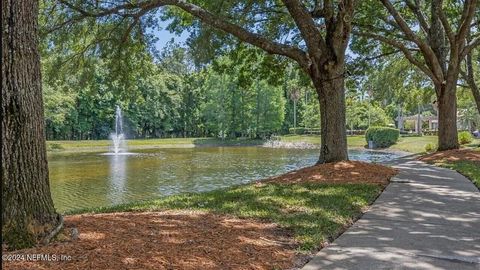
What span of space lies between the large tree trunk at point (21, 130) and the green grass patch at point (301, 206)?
2.35m

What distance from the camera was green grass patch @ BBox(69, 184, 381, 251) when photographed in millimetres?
4668

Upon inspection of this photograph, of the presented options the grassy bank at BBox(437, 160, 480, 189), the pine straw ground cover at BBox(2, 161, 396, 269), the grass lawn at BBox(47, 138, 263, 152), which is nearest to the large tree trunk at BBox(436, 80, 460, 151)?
the grassy bank at BBox(437, 160, 480, 189)

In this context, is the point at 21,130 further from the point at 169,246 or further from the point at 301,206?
the point at 301,206

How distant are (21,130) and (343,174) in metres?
6.31

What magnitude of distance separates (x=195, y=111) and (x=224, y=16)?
51.4m

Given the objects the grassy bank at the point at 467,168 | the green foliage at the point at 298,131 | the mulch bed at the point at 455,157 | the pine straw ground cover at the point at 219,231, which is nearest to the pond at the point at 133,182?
the pine straw ground cover at the point at 219,231

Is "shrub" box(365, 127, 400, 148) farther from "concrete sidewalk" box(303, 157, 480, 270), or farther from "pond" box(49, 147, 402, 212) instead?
"concrete sidewalk" box(303, 157, 480, 270)

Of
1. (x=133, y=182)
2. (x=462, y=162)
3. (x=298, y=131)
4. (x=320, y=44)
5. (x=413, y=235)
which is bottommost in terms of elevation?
(x=133, y=182)

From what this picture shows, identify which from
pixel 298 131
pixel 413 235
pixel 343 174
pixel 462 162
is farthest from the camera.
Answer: pixel 298 131

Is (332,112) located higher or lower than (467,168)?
higher

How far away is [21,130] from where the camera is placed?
11.1ft

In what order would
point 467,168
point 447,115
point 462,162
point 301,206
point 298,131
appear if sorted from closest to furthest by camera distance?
point 301,206, point 467,168, point 462,162, point 447,115, point 298,131

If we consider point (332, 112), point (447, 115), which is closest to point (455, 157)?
point (447, 115)

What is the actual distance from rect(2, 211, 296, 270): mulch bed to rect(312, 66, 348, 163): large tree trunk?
5.09 m
